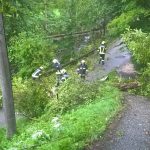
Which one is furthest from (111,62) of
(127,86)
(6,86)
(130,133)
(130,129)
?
(130,133)

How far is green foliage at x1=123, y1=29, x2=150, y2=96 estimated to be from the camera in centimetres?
2062

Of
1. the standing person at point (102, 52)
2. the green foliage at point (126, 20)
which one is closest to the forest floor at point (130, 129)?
the green foliage at point (126, 20)

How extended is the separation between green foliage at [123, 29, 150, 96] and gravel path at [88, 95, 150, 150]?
3.64m

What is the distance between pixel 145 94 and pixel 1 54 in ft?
29.6

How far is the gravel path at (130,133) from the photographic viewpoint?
12.6 metres

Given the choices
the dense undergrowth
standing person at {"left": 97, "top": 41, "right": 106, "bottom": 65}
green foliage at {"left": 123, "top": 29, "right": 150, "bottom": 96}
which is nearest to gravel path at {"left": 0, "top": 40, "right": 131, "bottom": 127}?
standing person at {"left": 97, "top": 41, "right": 106, "bottom": 65}

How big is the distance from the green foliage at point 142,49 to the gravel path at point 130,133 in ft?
12.0

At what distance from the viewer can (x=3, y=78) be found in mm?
15039

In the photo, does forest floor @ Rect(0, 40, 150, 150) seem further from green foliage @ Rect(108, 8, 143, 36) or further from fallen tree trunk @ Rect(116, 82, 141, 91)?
green foliage @ Rect(108, 8, 143, 36)

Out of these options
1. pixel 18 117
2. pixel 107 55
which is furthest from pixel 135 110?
pixel 107 55

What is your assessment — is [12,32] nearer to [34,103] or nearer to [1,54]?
[34,103]

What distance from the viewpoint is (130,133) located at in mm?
13781

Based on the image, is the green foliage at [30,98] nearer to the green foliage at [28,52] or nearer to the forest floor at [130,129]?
the forest floor at [130,129]

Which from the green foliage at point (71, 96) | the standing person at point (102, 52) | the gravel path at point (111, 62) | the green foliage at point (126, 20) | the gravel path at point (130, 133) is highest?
the green foliage at point (126, 20)
